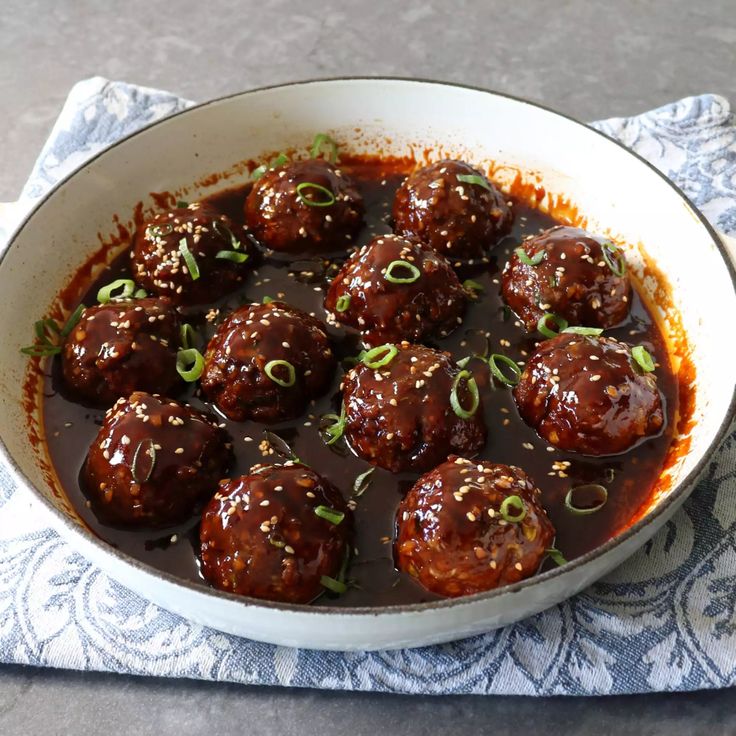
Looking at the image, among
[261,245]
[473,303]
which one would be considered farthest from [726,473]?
[261,245]

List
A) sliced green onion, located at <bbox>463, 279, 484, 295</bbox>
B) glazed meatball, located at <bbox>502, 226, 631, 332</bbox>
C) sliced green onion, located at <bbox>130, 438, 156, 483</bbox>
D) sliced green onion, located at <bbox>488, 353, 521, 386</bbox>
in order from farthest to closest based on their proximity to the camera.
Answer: sliced green onion, located at <bbox>463, 279, 484, 295</bbox>
glazed meatball, located at <bbox>502, 226, 631, 332</bbox>
sliced green onion, located at <bbox>488, 353, 521, 386</bbox>
sliced green onion, located at <bbox>130, 438, 156, 483</bbox>

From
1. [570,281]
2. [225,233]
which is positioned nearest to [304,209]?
[225,233]

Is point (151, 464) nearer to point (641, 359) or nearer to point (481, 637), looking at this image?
point (481, 637)

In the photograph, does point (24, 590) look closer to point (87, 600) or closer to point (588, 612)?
point (87, 600)

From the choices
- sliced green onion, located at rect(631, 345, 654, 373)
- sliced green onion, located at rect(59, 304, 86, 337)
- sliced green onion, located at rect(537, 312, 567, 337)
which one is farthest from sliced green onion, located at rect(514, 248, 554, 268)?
sliced green onion, located at rect(59, 304, 86, 337)

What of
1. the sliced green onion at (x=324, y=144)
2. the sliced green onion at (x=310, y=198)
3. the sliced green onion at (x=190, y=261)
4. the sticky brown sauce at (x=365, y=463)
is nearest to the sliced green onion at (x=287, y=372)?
the sticky brown sauce at (x=365, y=463)

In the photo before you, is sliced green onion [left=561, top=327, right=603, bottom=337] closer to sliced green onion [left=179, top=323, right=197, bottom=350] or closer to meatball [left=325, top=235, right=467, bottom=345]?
meatball [left=325, top=235, right=467, bottom=345]
